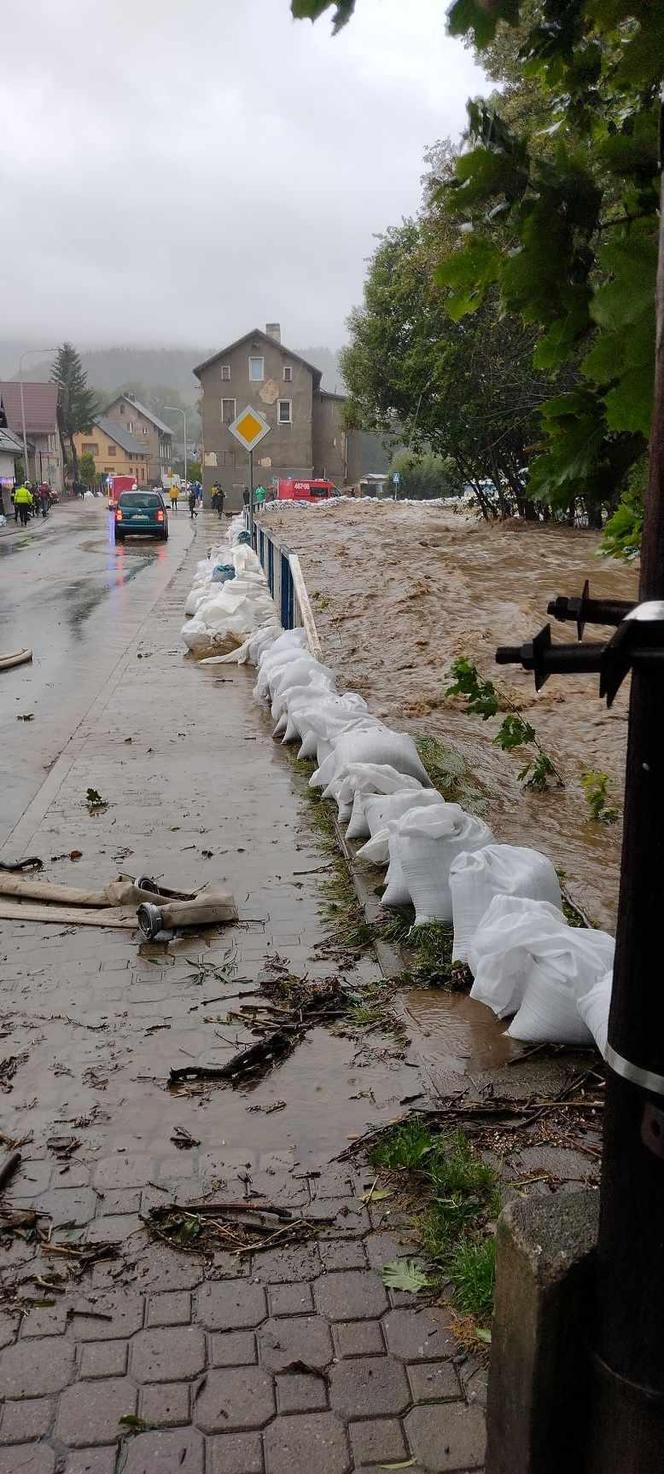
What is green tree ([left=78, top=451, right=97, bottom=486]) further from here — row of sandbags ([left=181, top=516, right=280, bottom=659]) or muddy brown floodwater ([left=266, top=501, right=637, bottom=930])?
row of sandbags ([left=181, top=516, right=280, bottom=659])

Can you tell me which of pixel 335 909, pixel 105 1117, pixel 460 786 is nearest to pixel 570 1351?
pixel 105 1117

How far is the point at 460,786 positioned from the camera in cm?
758

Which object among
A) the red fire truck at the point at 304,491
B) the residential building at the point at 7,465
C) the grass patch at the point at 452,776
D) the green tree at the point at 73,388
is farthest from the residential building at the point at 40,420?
the grass patch at the point at 452,776

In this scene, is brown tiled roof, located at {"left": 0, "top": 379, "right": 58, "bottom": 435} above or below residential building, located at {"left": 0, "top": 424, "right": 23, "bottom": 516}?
above

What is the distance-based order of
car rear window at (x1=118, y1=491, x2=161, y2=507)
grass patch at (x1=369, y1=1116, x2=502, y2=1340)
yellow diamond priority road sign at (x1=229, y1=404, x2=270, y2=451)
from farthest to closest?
car rear window at (x1=118, y1=491, x2=161, y2=507) < yellow diamond priority road sign at (x1=229, y1=404, x2=270, y2=451) < grass patch at (x1=369, y1=1116, x2=502, y2=1340)

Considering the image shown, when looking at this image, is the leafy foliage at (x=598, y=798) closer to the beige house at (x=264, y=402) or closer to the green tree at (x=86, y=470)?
the beige house at (x=264, y=402)

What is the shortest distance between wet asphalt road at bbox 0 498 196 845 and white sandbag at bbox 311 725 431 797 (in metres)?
2.08

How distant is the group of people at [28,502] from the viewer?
48.5 m

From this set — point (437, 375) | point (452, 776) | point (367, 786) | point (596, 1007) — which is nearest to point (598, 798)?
point (452, 776)

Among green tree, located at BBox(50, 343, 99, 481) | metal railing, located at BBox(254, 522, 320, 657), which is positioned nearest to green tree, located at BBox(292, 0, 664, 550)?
metal railing, located at BBox(254, 522, 320, 657)

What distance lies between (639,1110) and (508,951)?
2.69 m

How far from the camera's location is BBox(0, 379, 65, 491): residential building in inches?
3226

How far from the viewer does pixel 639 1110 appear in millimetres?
1511

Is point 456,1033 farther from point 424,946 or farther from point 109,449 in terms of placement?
point 109,449
